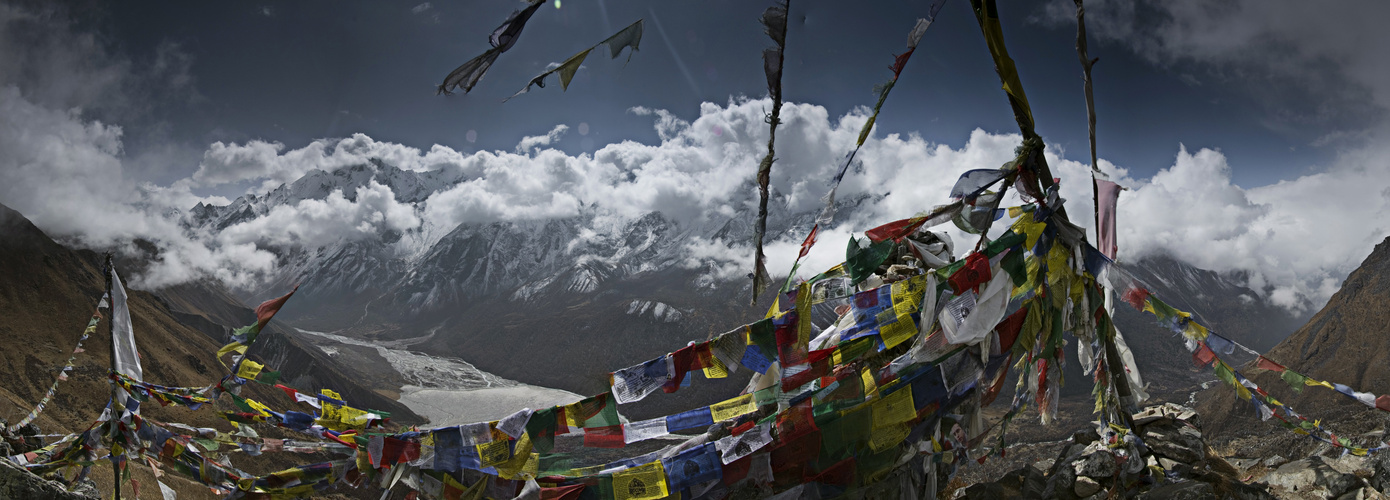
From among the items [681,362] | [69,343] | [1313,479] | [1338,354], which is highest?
[69,343]

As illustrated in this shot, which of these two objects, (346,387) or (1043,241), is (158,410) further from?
(346,387)

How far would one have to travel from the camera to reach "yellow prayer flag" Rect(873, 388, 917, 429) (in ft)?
16.4

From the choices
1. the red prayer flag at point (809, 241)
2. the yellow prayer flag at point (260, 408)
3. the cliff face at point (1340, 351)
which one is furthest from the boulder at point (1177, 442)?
the cliff face at point (1340, 351)

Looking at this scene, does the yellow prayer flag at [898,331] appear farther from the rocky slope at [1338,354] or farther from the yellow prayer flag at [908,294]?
the rocky slope at [1338,354]

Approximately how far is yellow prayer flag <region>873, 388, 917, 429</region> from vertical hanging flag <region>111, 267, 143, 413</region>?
7.51 meters

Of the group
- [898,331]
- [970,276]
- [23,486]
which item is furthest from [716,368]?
[23,486]

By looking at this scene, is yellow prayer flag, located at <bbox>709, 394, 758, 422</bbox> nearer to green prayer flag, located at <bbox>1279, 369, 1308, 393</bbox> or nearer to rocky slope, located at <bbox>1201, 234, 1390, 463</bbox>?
green prayer flag, located at <bbox>1279, 369, 1308, 393</bbox>

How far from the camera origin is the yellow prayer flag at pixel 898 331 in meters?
4.93

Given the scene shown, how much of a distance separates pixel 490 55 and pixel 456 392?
13346 centimetres

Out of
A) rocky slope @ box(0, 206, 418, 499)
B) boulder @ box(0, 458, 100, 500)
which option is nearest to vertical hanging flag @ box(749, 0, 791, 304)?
boulder @ box(0, 458, 100, 500)

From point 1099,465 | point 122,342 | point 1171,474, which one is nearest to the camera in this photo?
point 1171,474

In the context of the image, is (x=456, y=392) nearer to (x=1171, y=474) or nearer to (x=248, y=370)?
(x=248, y=370)

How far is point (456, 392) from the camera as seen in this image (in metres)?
125

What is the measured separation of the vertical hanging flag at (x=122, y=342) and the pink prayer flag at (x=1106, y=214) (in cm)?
975
